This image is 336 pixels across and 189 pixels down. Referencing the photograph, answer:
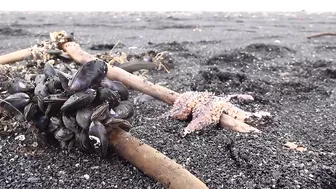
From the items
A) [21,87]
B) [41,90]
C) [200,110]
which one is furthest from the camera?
[200,110]

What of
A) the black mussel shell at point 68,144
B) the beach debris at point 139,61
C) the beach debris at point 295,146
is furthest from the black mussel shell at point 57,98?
the beach debris at point 139,61

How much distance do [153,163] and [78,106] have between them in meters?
0.42

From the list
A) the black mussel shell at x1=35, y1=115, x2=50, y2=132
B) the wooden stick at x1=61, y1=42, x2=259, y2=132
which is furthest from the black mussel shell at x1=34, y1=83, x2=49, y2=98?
the wooden stick at x1=61, y1=42, x2=259, y2=132

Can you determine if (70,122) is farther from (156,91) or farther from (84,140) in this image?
(156,91)

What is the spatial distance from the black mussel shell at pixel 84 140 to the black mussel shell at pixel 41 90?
0.26m

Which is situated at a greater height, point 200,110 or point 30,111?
Result: point 30,111

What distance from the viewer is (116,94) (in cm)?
189

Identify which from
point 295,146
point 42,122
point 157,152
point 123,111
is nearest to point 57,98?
point 42,122

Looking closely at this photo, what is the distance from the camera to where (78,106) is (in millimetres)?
1781

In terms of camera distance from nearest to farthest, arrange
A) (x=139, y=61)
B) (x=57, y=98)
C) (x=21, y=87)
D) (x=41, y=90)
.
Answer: (x=57, y=98) < (x=41, y=90) < (x=21, y=87) < (x=139, y=61)

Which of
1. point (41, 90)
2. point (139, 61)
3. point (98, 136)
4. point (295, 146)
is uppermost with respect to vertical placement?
point (41, 90)

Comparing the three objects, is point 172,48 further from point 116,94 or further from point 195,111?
point 116,94

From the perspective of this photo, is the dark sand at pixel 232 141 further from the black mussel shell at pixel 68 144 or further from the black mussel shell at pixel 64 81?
the black mussel shell at pixel 64 81

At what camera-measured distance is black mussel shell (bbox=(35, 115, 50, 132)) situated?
1.95 m
